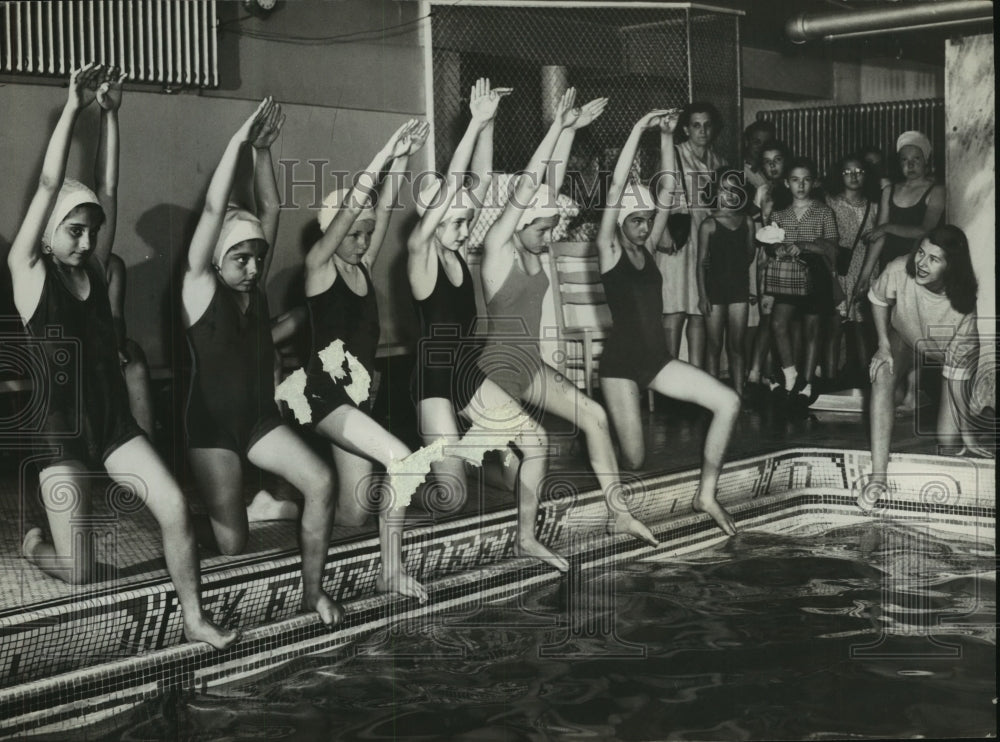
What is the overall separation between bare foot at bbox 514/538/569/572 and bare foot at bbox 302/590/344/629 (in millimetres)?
931

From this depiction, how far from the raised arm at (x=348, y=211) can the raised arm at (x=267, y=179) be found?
20 centimetres

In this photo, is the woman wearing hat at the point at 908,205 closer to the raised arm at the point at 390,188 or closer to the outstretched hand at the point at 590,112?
the outstretched hand at the point at 590,112

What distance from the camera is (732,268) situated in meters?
5.57

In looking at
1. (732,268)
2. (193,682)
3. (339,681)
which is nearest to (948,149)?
(732,268)

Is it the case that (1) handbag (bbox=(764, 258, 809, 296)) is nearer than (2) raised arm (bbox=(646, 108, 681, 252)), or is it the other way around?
(2) raised arm (bbox=(646, 108, 681, 252))

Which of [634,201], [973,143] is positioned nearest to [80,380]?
[634,201]

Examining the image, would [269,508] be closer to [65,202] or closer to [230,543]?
[230,543]

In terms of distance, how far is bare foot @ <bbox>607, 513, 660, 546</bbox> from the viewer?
552cm

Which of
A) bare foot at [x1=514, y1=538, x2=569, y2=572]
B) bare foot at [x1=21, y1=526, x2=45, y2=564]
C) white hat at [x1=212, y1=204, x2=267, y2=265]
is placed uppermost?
white hat at [x1=212, y1=204, x2=267, y2=265]

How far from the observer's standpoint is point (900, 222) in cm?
557

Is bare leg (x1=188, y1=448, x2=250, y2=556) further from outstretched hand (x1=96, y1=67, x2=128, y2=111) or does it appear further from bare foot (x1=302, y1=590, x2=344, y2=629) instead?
outstretched hand (x1=96, y1=67, x2=128, y2=111)

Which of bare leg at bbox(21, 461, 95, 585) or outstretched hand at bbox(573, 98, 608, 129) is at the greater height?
outstretched hand at bbox(573, 98, 608, 129)

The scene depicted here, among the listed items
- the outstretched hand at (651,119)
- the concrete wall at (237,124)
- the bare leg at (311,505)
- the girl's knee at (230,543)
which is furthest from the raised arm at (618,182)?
the girl's knee at (230,543)

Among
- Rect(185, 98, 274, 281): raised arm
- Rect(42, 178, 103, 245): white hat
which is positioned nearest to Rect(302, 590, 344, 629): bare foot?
Rect(185, 98, 274, 281): raised arm
